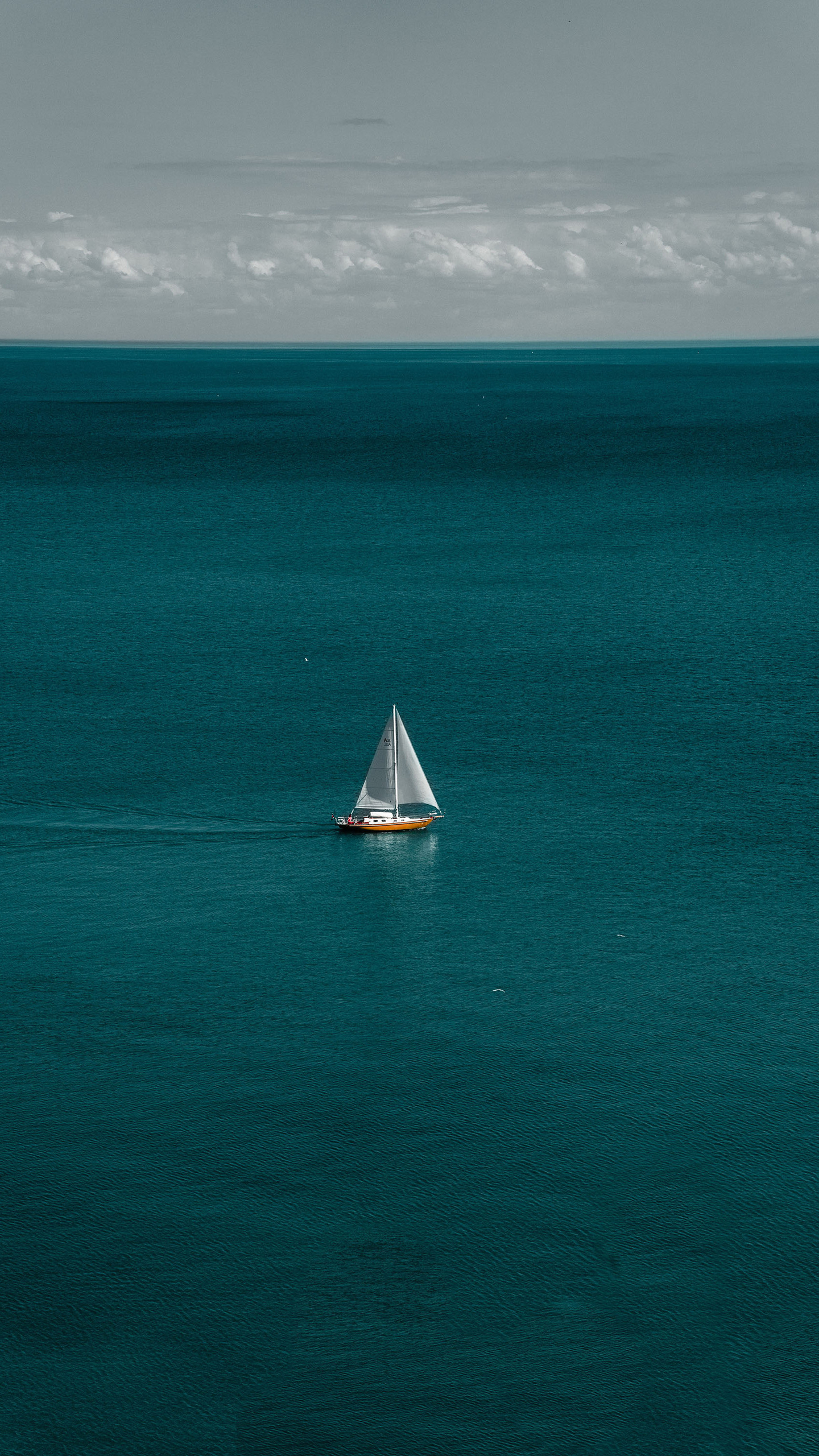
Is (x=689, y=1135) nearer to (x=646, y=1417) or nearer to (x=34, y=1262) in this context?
(x=646, y=1417)

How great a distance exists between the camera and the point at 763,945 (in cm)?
10362

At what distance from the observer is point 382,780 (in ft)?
402

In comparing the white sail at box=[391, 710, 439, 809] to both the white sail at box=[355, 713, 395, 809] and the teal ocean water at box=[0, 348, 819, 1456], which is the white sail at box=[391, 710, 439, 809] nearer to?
the white sail at box=[355, 713, 395, 809]

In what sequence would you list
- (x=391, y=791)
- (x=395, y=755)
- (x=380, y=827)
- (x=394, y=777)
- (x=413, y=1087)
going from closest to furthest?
(x=413, y=1087)
(x=380, y=827)
(x=395, y=755)
(x=394, y=777)
(x=391, y=791)

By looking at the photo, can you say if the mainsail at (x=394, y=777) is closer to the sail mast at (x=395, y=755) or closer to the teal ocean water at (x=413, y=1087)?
the sail mast at (x=395, y=755)

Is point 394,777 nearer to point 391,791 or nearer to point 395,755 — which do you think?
point 391,791

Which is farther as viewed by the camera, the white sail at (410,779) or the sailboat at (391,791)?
the white sail at (410,779)

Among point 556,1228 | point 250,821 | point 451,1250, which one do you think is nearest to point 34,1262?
point 451,1250

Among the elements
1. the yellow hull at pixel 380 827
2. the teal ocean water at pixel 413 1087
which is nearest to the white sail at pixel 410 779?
the yellow hull at pixel 380 827

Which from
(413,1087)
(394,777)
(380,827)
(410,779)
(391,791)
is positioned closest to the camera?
(413,1087)

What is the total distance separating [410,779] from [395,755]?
243 cm

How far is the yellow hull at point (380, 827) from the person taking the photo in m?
121

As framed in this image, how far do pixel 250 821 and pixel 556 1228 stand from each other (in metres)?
53.7

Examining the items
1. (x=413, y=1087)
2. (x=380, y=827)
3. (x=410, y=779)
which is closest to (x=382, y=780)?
(x=410, y=779)
